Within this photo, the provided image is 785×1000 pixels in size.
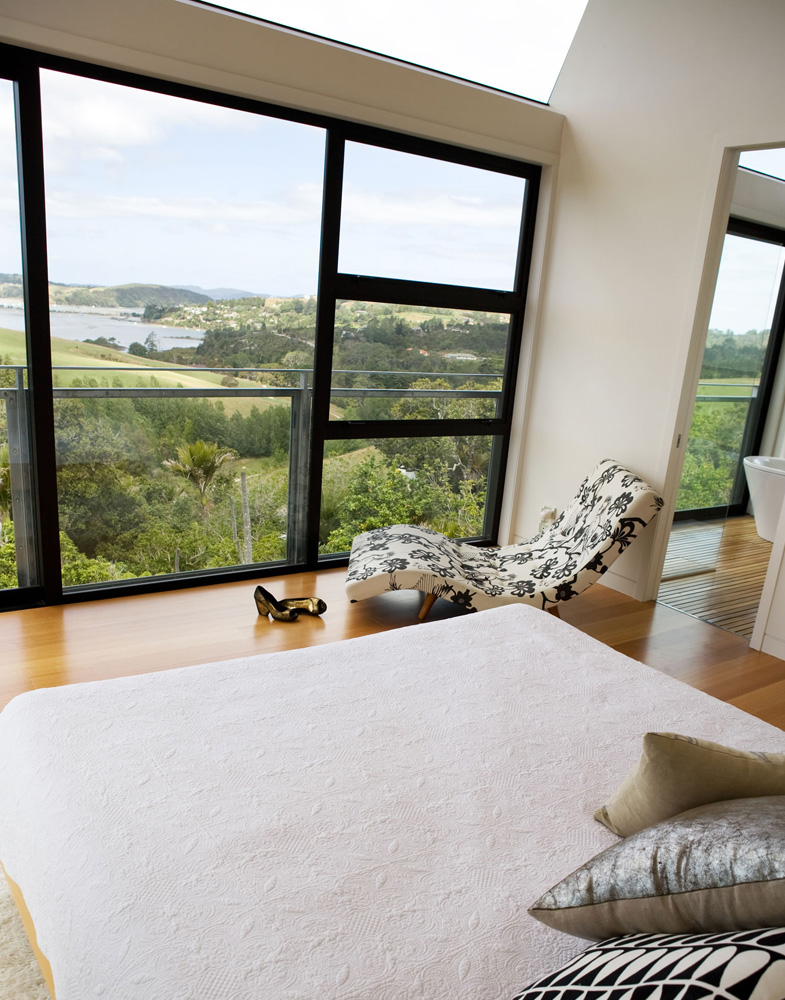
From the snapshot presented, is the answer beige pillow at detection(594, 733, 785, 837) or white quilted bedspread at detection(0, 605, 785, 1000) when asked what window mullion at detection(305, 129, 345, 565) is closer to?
white quilted bedspread at detection(0, 605, 785, 1000)

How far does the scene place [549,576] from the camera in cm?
367

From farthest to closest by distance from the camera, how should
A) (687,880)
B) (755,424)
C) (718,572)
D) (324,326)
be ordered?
(755,424), (718,572), (324,326), (687,880)

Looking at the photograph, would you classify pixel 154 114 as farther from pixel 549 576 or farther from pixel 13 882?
pixel 13 882

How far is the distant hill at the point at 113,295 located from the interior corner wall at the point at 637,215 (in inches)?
84.5

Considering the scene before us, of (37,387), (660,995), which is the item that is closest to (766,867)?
(660,995)

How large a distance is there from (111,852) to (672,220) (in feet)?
12.3

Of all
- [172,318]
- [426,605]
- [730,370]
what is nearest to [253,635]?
[426,605]

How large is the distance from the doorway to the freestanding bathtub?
0.48 feet

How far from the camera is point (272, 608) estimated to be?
348cm

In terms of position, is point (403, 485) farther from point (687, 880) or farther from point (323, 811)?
point (687, 880)

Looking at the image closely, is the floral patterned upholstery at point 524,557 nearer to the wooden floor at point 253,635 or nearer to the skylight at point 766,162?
the wooden floor at point 253,635

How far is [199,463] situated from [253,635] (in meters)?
0.95

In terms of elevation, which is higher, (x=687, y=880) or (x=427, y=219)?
(x=427, y=219)

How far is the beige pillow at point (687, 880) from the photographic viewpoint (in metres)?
0.99
